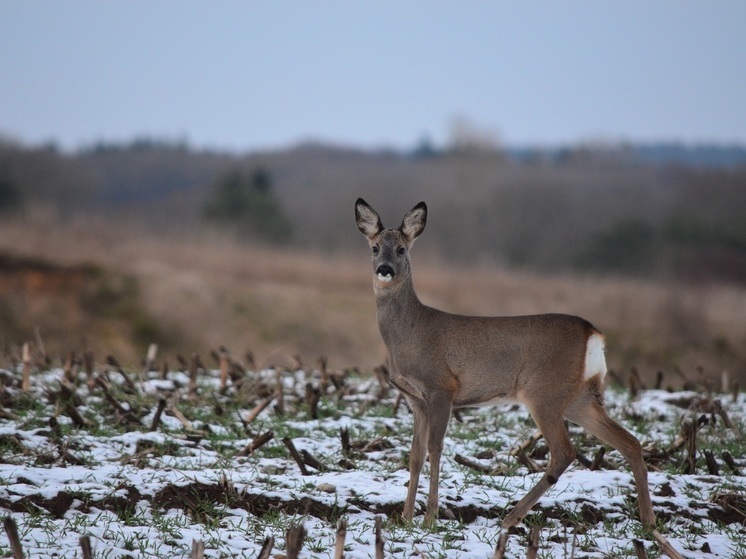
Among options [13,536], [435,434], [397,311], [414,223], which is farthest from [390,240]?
[13,536]

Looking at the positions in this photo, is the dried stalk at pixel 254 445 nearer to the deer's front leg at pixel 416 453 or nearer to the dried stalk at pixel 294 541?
the deer's front leg at pixel 416 453

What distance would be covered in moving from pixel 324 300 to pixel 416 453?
24487 mm

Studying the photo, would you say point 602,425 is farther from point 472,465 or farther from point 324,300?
point 324,300

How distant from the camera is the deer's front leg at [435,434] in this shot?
5504 millimetres

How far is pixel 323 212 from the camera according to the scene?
64.0 metres

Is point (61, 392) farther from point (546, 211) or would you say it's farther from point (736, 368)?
point (546, 211)

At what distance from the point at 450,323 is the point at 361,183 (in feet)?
229

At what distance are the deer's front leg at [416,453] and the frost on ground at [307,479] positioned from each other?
0.64ft

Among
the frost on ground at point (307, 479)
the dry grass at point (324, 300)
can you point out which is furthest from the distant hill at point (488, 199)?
the frost on ground at point (307, 479)

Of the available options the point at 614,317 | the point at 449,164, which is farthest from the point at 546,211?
the point at 614,317

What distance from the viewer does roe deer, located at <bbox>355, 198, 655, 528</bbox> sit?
18.6ft

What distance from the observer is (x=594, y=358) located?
19.1 feet

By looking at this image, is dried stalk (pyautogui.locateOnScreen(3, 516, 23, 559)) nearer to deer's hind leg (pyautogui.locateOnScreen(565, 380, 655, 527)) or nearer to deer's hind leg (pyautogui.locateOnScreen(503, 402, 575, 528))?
deer's hind leg (pyautogui.locateOnScreen(503, 402, 575, 528))

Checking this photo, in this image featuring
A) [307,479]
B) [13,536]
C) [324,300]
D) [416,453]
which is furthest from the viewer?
[324,300]
